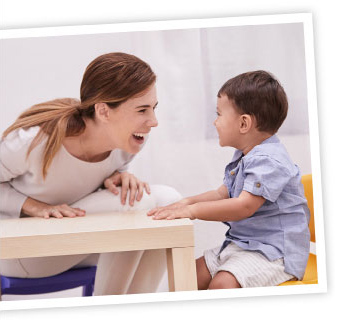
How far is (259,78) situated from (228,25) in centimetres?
13

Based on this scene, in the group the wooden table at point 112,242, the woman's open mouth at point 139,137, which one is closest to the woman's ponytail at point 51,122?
the woman's open mouth at point 139,137

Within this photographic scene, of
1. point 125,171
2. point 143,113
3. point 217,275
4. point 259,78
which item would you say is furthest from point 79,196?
point 259,78

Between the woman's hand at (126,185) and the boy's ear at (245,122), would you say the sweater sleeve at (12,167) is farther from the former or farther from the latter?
the boy's ear at (245,122)

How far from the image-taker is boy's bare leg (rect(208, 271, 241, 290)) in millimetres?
1018

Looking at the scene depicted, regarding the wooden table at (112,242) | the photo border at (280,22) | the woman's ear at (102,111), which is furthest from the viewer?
the woman's ear at (102,111)

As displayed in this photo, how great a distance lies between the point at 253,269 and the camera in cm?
103

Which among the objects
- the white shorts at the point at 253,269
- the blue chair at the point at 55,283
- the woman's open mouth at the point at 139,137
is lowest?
the blue chair at the point at 55,283

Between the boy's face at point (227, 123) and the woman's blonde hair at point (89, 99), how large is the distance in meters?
0.15

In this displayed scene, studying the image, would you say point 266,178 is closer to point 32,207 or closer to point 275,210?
point 275,210

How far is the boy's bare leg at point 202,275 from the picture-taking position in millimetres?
1092

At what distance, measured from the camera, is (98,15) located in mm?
1029

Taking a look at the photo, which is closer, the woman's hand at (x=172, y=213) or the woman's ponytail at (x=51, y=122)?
the woman's hand at (x=172, y=213)

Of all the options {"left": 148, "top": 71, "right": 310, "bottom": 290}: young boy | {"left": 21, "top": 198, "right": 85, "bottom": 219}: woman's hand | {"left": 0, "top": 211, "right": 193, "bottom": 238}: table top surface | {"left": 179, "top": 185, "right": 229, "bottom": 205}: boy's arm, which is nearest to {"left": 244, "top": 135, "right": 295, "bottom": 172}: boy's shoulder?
{"left": 148, "top": 71, "right": 310, "bottom": 290}: young boy

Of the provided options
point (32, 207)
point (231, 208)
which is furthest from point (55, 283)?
point (231, 208)
